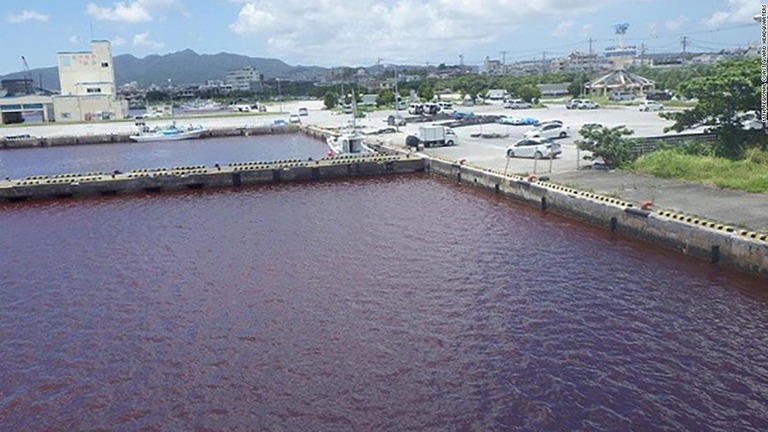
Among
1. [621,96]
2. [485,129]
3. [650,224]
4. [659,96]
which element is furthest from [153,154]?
[621,96]

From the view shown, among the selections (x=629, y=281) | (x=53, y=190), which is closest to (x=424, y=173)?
(x=53, y=190)

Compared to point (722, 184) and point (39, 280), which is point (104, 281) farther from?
point (722, 184)

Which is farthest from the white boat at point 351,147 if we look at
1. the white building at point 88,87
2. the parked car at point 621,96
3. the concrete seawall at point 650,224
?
the white building at point 88,87

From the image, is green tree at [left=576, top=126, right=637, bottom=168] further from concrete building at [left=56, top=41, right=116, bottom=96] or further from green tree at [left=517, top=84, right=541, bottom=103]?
concrete building at [left=56, top=41, right=116, bottom=96]

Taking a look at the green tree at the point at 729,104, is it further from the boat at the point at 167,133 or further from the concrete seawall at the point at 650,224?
the boat at the point at 167,133

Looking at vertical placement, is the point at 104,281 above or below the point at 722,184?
below

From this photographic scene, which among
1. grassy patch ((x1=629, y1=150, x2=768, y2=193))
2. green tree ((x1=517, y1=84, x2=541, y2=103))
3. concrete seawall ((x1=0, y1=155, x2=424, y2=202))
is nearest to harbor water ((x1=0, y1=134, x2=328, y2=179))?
concrete seawall ((x1=0, y1=155, x2=424, y2=202))
